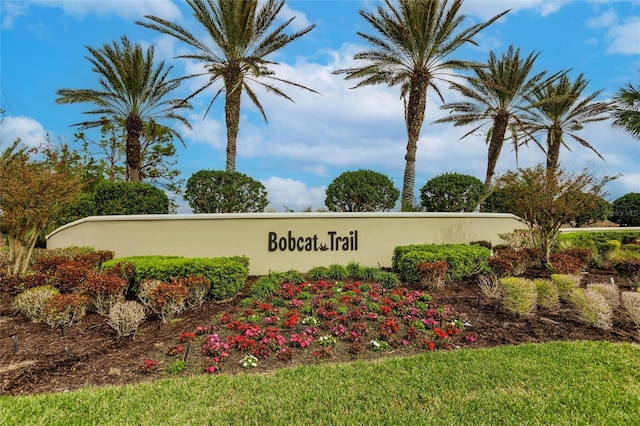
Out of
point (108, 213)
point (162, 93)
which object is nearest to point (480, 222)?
point (108, 213)

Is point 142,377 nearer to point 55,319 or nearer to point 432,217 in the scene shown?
point 55,319

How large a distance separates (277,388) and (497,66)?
2152 centimetres

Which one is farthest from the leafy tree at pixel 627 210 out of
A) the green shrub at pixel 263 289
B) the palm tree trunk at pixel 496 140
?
the green shrub at pixel 263 289

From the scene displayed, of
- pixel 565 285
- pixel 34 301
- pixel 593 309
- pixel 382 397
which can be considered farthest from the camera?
pixel 565 285

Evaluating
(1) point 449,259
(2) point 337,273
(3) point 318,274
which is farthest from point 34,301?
(1) point 449,259

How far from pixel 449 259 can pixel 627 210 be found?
20.4m

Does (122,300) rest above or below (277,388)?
above

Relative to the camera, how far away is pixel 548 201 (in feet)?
34.0

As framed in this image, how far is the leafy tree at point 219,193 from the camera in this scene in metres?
12.5

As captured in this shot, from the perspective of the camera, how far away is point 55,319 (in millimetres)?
5793

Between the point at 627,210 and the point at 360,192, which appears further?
the point at 627,210

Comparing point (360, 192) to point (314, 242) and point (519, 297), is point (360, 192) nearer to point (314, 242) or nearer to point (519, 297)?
point (314, 242)

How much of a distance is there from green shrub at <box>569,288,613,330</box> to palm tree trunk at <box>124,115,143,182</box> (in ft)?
56.5

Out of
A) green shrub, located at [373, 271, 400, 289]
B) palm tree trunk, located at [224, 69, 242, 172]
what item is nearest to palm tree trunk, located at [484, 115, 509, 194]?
palm tree trunk, located at [224, 69, 242, 172]
